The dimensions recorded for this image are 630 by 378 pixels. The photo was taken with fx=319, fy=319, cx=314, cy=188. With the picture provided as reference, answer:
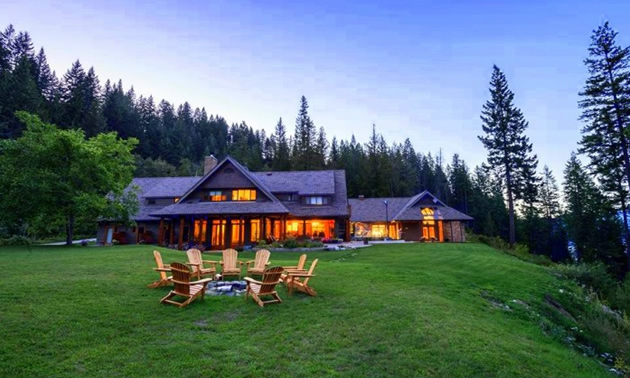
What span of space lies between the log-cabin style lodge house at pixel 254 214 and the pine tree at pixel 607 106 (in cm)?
1320

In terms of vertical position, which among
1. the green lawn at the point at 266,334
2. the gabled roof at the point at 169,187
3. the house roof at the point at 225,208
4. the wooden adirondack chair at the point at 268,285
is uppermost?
the gabled roof at the point at 169,187

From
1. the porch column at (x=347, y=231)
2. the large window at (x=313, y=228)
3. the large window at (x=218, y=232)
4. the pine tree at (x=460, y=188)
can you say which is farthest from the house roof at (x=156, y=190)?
the pine tree at (x=460, y=188)

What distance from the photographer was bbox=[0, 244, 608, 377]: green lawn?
4.73 meters

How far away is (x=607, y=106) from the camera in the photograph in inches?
1050

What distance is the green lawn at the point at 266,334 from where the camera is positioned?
473 centimetres

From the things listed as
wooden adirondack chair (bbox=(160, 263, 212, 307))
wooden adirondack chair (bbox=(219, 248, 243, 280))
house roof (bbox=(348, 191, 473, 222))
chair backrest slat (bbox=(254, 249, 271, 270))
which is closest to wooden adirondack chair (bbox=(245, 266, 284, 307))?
wooden adirondack chair (bbox=(160, 263, 212, 307))

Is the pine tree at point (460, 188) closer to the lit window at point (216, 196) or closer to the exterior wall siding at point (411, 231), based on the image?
the exterior wall siding at point (411, 231)

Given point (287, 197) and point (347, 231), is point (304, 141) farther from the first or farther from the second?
point (347, 231)

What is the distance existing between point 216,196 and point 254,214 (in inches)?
196

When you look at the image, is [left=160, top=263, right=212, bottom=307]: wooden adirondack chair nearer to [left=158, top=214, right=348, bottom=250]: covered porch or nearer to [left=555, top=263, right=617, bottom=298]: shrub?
[left=158, top=214, right=348, bottom=250]: covered porch

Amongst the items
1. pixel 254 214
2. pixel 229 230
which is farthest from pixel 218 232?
pixel 254 214

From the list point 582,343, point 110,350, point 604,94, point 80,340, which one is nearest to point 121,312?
point 80,340

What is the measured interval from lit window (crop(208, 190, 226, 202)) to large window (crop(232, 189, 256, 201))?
0.99 m

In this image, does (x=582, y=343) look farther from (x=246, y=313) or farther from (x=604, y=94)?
(x=604, y=94)
